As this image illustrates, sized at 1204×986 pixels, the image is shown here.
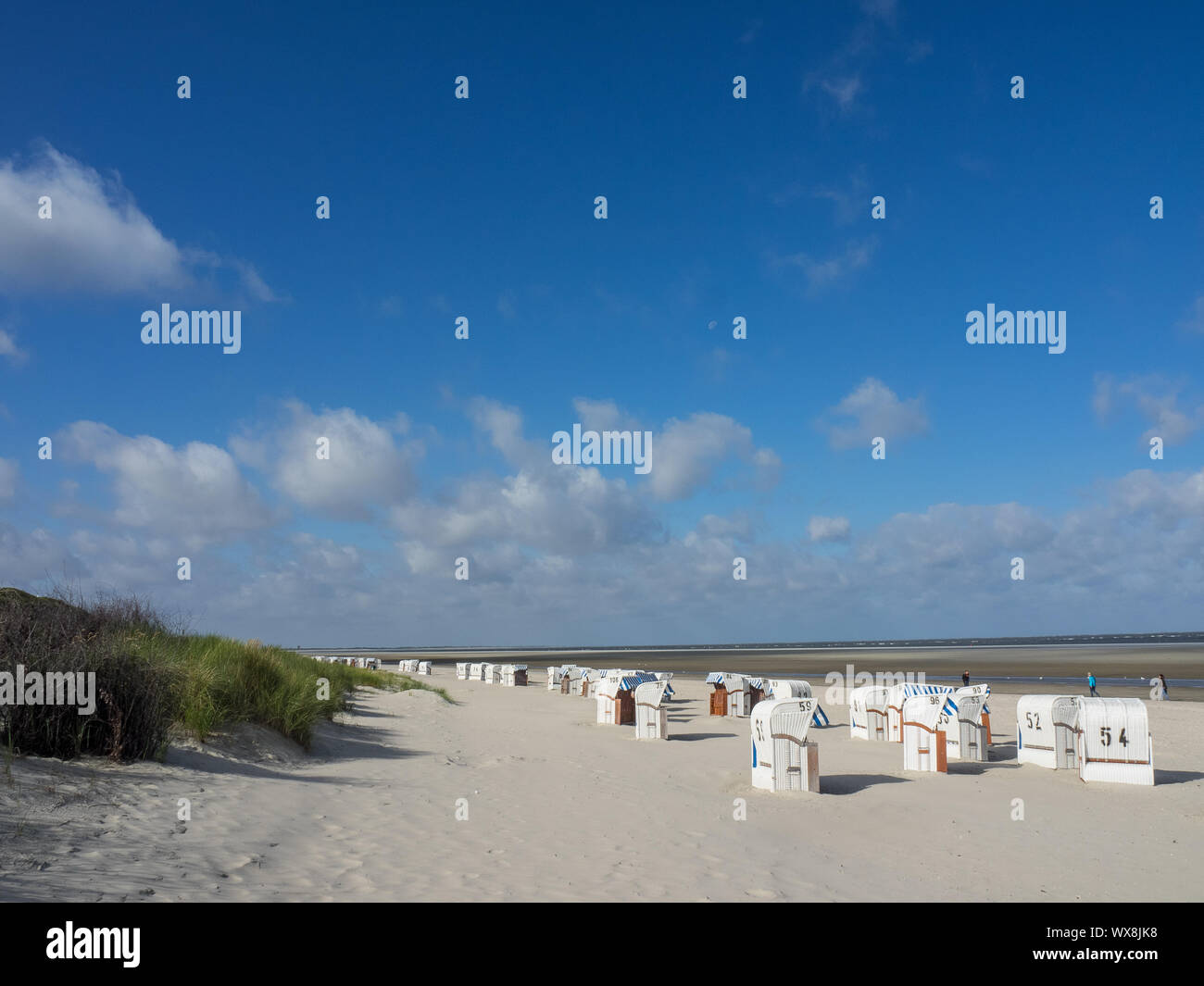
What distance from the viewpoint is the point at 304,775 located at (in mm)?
10812

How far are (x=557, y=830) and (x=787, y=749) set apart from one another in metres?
4.74

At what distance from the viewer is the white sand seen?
625 cm

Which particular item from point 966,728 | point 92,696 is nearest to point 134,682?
point 92,696

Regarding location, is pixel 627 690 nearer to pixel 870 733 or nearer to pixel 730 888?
pixel 870 733

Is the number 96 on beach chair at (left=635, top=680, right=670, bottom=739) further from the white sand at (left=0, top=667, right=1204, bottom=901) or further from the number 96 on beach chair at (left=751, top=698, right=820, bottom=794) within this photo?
the number 96 on beach chair at (left=751, top=698, right=820, bottom=794)

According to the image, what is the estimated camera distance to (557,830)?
8.84m

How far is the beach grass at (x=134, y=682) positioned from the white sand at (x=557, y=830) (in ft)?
1.43

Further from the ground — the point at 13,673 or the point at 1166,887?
the point at 13,673

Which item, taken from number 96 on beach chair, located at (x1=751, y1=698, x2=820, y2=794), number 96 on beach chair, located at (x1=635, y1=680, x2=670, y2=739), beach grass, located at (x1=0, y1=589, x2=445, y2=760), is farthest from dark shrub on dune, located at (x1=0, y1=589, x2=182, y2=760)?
number 96 on beach chair, located at (x1=635, y1=680, x2=670, y2=739)

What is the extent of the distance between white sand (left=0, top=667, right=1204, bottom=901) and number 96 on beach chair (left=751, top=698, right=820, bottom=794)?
0.36 m

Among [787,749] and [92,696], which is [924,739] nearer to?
[787,749]

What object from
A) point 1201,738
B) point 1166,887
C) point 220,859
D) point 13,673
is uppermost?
point 13,673
